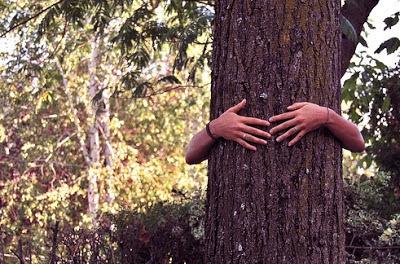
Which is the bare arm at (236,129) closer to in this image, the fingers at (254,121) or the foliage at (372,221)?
the fingers at (254,121)

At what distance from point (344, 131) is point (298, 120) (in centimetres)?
24

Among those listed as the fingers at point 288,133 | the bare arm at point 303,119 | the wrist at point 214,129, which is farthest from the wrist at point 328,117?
the wrist at point 214,129

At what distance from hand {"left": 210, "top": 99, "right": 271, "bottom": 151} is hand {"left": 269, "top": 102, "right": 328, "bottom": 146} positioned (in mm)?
48

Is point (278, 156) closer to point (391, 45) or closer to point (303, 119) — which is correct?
point (303, 119)

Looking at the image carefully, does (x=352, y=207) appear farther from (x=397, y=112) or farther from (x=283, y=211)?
(x=283, y=211)

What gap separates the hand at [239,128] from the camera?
2.29m

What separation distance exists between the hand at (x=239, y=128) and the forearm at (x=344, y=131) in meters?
0.23

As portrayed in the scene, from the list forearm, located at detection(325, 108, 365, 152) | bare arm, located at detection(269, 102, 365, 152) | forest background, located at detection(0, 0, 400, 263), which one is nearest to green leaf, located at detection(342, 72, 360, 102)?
forest background, located at detection(0, 0, 400, 263)

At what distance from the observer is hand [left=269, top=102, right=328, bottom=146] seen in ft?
7.43

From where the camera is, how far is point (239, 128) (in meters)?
2.32

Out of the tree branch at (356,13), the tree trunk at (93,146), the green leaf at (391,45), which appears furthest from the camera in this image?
the tree trunk at (93,146)

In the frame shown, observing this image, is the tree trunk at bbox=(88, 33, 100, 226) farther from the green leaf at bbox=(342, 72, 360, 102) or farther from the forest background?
the green leaf at bbox=(342, 72, 360, 102)

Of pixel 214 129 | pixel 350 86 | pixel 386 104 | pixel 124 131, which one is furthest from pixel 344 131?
pixel 124 131

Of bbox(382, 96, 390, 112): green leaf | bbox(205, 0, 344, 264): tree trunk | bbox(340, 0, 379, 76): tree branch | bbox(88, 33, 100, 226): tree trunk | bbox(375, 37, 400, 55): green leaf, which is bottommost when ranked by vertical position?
bbox(205, 0, 344, 264): tree trunk
